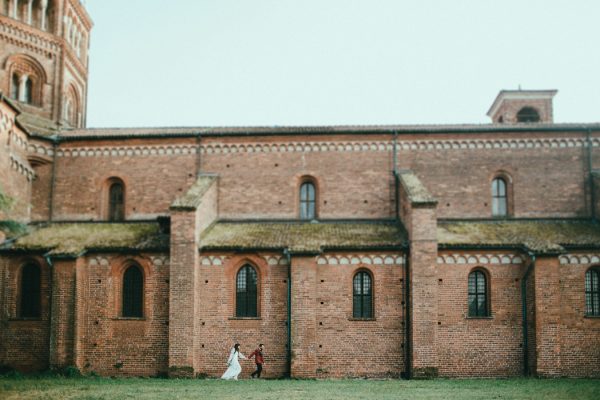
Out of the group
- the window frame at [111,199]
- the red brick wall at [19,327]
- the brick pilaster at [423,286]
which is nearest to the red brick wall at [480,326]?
the brick pilaster at [423,286]

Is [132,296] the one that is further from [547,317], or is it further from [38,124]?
[547,317]

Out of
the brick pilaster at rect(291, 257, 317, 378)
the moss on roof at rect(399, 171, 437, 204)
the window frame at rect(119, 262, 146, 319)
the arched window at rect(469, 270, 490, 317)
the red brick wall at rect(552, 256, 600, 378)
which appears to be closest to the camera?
the brick pilaster at rect(291, 257, 317, 378)

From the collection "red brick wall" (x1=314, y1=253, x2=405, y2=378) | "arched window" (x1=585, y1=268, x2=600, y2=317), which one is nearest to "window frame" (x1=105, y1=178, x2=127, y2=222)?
"red brick wall" (x1=314, y1=253, x2=405, y2=378)

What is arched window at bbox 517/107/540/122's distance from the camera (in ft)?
125

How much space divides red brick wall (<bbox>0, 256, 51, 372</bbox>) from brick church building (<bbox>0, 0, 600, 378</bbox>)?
61 mm

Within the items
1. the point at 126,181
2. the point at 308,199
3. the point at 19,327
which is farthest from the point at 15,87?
the point at 308,199

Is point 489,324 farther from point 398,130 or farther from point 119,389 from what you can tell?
point 119,389

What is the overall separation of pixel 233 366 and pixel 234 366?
4 cm

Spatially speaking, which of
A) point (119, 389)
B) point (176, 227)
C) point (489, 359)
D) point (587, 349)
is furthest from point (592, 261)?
point (119, 389)

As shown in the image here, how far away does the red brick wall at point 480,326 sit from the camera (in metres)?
26.2

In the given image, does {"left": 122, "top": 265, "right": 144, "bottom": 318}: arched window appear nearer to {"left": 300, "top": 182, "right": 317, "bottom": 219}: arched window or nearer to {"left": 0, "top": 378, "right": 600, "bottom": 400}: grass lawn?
{"left": 0, "top": 378, "right": 600, "bottom": 400}: grass lawn

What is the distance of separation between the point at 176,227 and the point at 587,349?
54.7 ft

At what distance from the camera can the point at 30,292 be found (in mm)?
27781

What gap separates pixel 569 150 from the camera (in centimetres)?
3081
